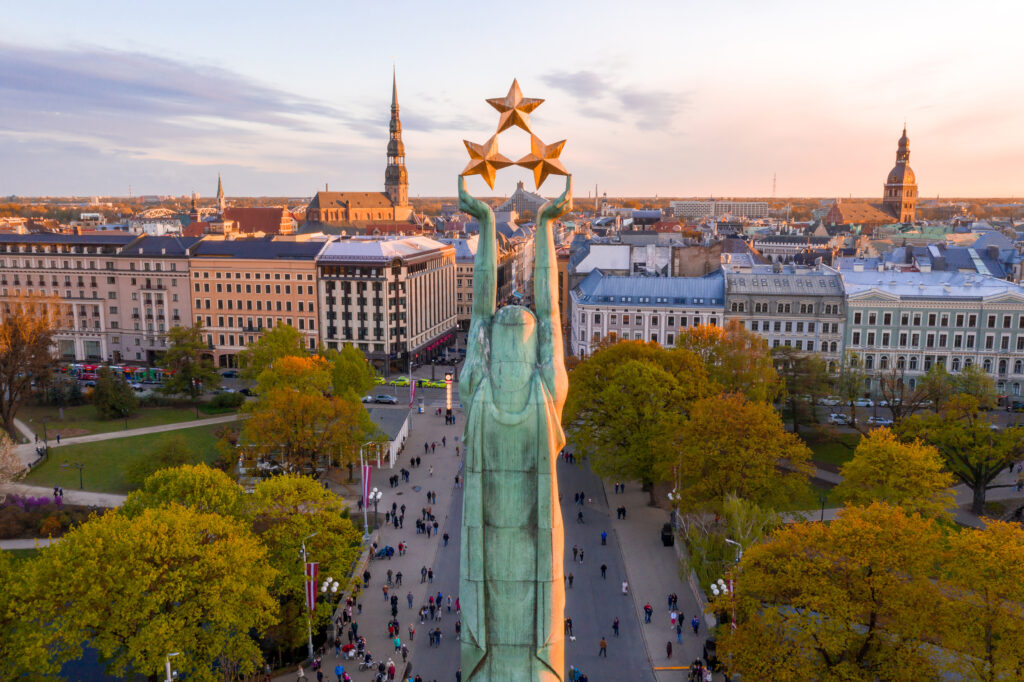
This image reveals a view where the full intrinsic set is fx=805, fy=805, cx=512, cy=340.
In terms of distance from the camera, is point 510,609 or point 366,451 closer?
point 510,609

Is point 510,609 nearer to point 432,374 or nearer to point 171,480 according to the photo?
point 171,480

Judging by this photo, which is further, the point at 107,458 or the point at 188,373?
the point at 188,373

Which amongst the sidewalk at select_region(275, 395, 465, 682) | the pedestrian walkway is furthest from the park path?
the sidewalk at select_region(275, 395, 465, 682)

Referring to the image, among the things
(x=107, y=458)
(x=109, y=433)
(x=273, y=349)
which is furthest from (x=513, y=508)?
(x=109, y=433)

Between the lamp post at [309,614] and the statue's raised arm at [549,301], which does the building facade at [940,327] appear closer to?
the lamp post at [309,614]

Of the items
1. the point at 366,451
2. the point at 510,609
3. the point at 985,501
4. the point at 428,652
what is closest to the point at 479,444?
the point at 510,609

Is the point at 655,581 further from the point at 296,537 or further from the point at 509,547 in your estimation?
the point at 509,547

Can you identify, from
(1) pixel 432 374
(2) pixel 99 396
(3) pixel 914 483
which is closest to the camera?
(3) pixel 914 483
